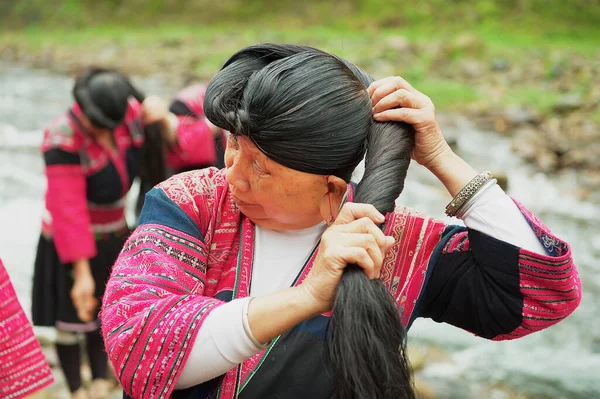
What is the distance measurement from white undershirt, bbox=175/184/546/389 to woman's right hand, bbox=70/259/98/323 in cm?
219

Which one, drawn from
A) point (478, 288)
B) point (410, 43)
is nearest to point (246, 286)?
point (478, 288)

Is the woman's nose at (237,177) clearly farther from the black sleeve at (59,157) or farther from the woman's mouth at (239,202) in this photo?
the black sleeve at (59,157)

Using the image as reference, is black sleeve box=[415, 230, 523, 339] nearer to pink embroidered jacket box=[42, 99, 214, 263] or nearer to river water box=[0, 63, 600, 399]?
pink embroidered jacket box=[42, 99, 214, 263]

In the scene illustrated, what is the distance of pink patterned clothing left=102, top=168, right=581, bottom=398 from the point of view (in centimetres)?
142

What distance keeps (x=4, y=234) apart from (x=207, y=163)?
4285 millimetres

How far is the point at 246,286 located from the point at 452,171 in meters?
0.52

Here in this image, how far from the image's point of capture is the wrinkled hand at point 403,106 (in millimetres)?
1530

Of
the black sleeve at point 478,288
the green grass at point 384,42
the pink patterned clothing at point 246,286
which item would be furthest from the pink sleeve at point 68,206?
the green grass at point 384,42

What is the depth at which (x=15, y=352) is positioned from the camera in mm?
1961

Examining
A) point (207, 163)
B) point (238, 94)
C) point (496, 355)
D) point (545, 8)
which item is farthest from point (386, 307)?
point (545, 8)

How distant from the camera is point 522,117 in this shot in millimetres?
10758

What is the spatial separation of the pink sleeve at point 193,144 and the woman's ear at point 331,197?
9.07 ft

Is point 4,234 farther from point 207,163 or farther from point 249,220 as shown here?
point 249,220

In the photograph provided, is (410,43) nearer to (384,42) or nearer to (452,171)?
(384,42)
